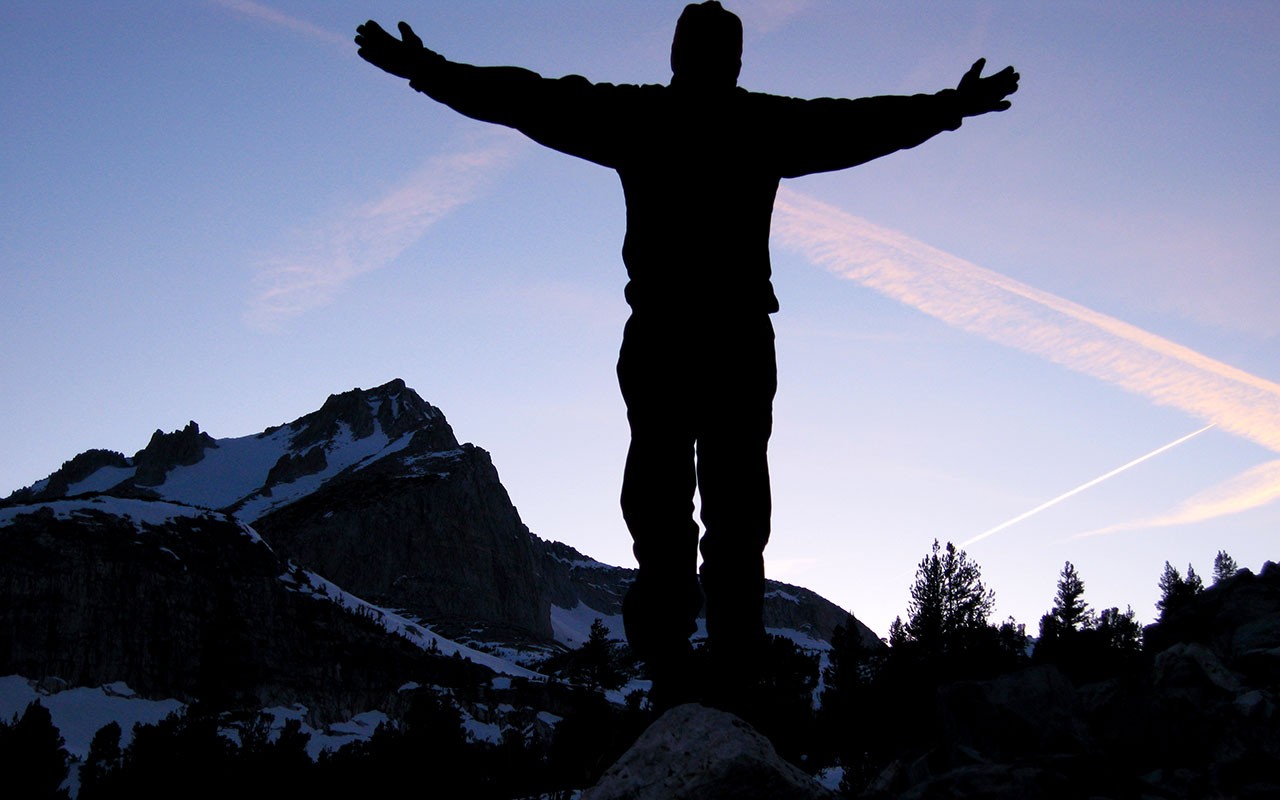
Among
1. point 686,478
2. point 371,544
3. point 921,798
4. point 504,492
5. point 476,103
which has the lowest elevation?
point 921,798

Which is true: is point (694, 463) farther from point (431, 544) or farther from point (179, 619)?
point (431, 544)

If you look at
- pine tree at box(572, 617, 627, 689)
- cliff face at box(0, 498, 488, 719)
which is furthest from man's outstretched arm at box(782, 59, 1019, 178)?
cliff face at box(0, 498, 488, 719)

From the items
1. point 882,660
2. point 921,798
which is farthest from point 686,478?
point 882,660

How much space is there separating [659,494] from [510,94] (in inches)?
98.5

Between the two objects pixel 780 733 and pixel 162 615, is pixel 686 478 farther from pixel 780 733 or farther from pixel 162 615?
pixel 162 615

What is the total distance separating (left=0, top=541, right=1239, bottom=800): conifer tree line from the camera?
32500mm

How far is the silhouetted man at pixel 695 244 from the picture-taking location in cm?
550

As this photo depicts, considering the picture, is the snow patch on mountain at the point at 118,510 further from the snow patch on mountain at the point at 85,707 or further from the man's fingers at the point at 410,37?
the man's fingers at the point at 410,37

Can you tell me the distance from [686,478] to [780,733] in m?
1.48

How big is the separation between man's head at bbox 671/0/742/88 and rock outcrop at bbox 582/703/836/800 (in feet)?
12.2

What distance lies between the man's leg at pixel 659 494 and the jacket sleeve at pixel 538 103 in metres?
1.17

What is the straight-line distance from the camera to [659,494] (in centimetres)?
562

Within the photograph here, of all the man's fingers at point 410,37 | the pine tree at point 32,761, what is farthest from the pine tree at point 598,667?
the man's fingers at point 410,37

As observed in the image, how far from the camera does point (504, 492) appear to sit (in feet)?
639
